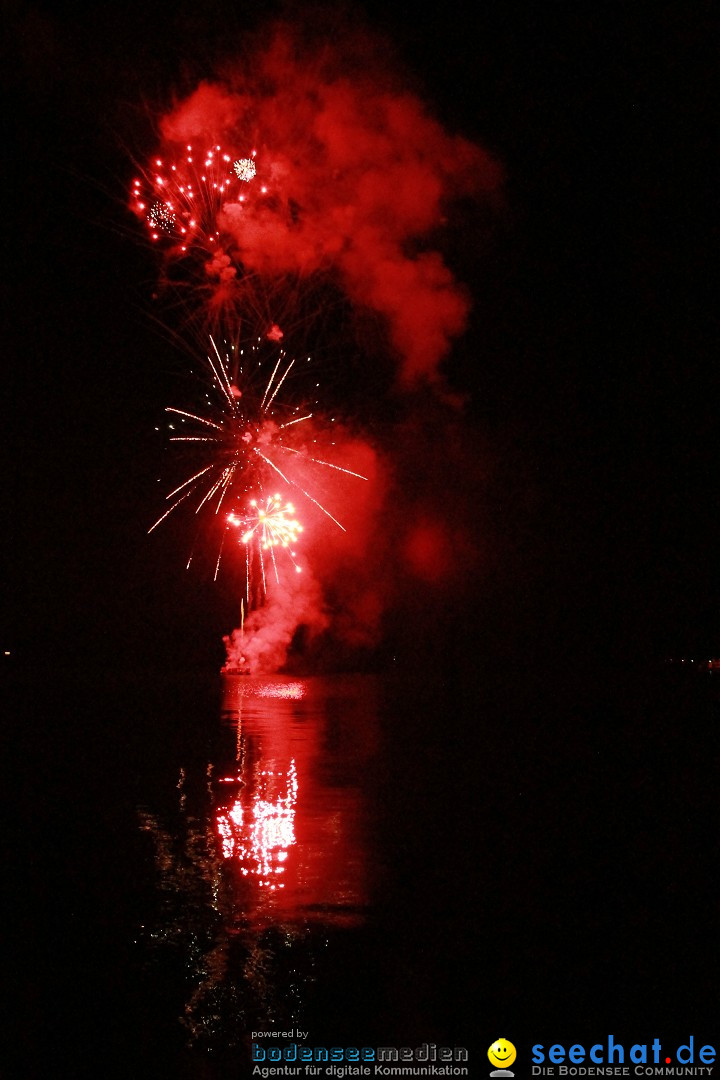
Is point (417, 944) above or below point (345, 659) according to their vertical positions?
below

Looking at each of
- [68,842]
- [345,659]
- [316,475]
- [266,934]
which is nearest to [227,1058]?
[266,934]

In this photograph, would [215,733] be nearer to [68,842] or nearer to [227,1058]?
[68,842]

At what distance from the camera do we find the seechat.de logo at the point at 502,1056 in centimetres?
363

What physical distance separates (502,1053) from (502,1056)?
16mm

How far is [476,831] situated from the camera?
740cm

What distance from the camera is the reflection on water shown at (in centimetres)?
416

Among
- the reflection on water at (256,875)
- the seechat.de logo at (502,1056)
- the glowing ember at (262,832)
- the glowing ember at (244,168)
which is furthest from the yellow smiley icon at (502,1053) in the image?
the glowing ember at (244,168)

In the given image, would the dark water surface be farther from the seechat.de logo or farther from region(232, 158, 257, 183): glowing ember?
region(232, 158, 257, 183): glowing ember

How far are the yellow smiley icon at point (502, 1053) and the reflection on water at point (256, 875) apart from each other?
34.0 inches

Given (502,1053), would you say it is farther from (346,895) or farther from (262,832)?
(262,832)

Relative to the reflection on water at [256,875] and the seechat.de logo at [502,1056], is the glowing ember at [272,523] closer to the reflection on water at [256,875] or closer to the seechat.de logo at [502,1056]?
the reflection on water at [256,875]

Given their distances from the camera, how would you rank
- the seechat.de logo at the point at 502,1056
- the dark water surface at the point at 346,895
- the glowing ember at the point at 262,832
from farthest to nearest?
the glowing ember at the point at 262,832 < the dark water surface at the point at 346,895 < the seechat.de logo at the point at 502,1056

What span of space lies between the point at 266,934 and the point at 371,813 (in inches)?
125

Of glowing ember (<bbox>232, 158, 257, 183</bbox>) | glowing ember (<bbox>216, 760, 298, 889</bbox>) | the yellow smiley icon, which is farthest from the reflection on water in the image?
glowing ember (<bbox>232, 158, 257, 183</bbox>)
